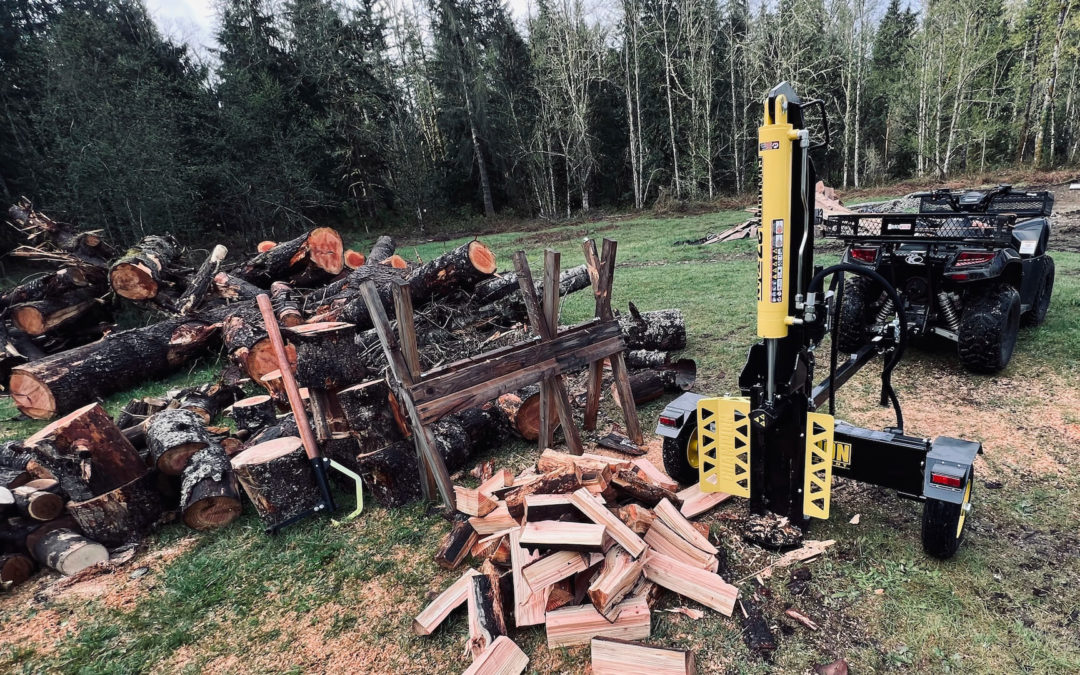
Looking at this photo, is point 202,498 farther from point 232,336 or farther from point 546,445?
point 232,336

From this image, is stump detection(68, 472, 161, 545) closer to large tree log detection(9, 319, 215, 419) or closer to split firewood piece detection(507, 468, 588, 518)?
split firewood piece detection(507, 468, 588, 518)

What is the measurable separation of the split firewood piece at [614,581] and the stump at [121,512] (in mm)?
3405

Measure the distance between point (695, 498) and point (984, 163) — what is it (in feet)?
100

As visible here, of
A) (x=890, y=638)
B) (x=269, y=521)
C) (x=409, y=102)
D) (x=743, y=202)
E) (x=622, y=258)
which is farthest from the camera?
(x=409, y=102)

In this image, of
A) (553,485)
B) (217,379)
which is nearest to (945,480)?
(553,485)

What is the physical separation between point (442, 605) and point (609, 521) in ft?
3.23

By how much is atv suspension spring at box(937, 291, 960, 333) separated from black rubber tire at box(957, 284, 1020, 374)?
0.25 metres

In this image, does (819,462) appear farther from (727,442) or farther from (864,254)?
(864,254)

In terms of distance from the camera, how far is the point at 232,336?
6363mm

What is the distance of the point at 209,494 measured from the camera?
3.69 meters

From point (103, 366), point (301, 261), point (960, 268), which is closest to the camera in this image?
point (960, 268)

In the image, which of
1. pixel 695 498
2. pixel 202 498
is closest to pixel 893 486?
pixel 695 498

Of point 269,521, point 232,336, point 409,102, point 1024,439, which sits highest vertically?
point 409,102

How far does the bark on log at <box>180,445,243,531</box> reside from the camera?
3.71m
